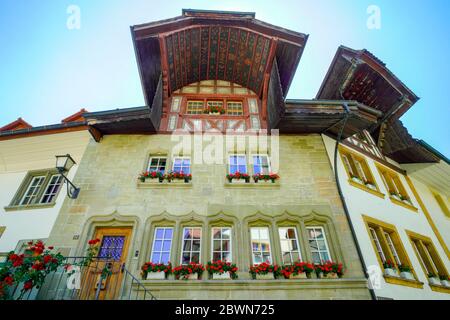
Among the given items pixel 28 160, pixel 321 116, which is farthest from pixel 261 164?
pixel 28 160

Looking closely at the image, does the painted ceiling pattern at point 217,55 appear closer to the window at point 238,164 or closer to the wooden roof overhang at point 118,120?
the wooden roof overhang at point 118,120

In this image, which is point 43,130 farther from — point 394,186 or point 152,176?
point 394,186

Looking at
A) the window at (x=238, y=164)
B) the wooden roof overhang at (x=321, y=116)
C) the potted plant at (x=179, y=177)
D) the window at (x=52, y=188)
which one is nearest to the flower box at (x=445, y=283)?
the wooden roof overhang at (x=321, y=116)

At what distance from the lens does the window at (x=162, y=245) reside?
6.70 metres

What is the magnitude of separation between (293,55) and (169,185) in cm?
748

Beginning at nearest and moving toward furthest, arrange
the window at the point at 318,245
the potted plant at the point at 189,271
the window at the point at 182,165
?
the potted plant at the point at 189,271 → the window at the point at 318,245 → the window at the point at 182,165

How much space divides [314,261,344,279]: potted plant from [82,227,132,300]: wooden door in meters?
5.15

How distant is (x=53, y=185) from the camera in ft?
28.7

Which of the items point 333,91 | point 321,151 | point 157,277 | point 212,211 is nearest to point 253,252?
point 212,211

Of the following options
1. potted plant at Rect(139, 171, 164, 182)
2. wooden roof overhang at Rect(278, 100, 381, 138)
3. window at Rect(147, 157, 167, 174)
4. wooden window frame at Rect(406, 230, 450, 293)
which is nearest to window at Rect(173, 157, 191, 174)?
window at Rect(147, 157, 167, 174)

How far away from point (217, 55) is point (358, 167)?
7691 mm

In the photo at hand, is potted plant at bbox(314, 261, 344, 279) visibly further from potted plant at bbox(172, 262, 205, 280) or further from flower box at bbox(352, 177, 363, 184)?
flower box at bbox(352, 177, 363, 184)

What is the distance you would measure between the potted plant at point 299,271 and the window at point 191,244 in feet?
7.86
